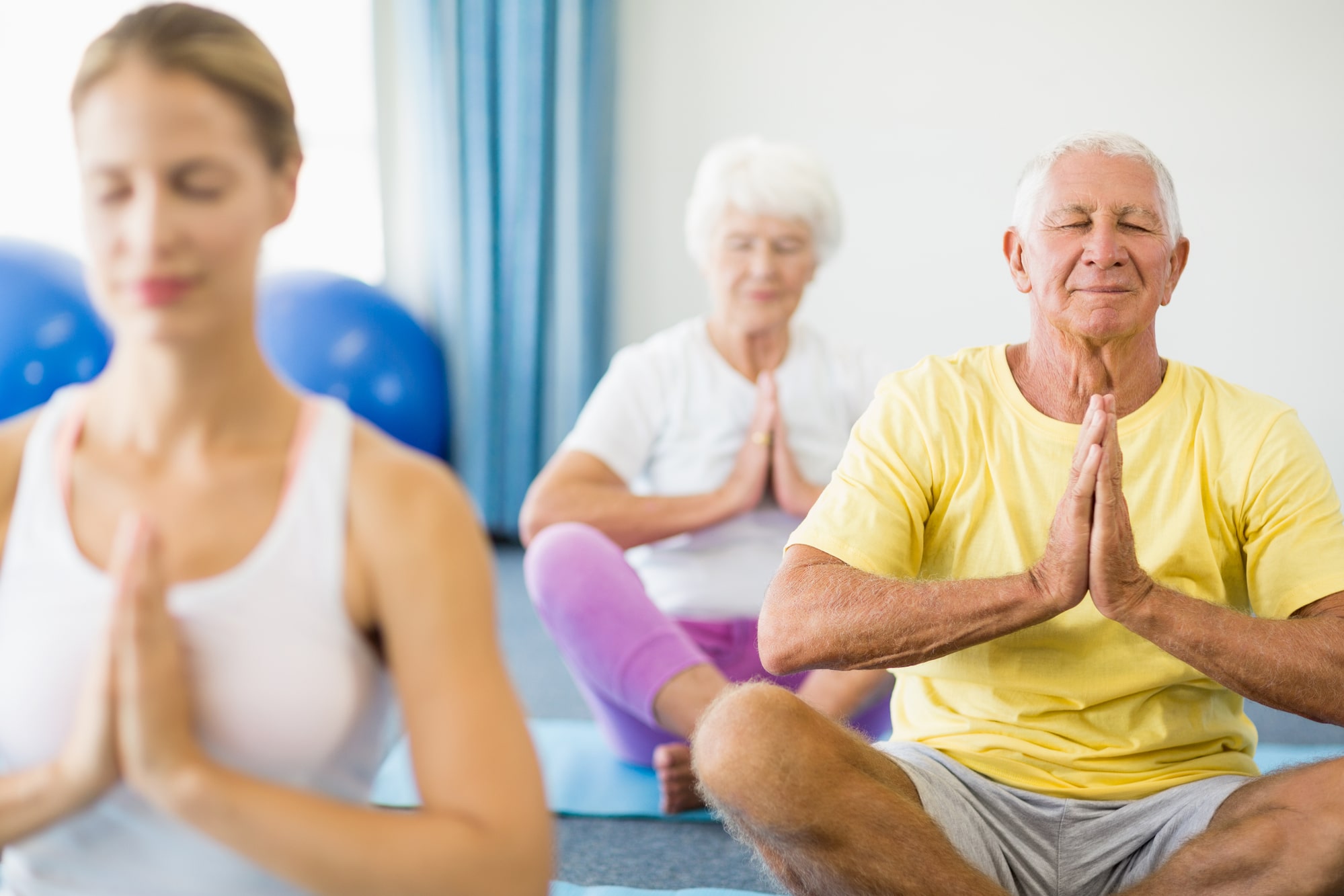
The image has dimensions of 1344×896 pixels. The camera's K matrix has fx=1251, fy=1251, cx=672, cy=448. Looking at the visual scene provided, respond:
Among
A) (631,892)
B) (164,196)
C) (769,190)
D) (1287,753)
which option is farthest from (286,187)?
(1287,753)

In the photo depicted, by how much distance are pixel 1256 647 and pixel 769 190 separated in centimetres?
135

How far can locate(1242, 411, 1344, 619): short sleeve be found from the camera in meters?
1.41

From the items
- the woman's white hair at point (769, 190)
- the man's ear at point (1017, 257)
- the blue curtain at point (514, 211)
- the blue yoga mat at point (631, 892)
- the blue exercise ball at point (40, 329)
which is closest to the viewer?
the man's ear at point (1017, 257)

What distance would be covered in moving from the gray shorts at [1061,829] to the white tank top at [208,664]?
80cm

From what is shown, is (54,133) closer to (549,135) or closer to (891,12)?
(549,135)

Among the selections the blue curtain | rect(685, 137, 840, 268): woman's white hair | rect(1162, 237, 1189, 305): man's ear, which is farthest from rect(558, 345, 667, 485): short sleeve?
the blue curtain

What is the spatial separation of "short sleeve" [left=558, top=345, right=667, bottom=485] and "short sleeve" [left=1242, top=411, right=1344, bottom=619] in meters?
1.15

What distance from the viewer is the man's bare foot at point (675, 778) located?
208 centimetres

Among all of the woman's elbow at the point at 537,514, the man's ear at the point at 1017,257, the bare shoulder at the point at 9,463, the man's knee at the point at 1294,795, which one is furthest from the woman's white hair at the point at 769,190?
the bare shoulder at the point at 9,463

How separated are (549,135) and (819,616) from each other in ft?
10.5

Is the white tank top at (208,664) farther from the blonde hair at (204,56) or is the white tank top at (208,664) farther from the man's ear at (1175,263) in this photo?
the man's ear at (1175,263)

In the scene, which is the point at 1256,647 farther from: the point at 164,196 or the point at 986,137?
the point at 986,137

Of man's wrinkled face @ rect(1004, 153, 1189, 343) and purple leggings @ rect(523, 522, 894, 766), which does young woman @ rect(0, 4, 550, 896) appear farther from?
purple leggings @ rect(523, 522, 894, 766)

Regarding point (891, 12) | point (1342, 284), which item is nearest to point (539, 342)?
point (891, 12)
